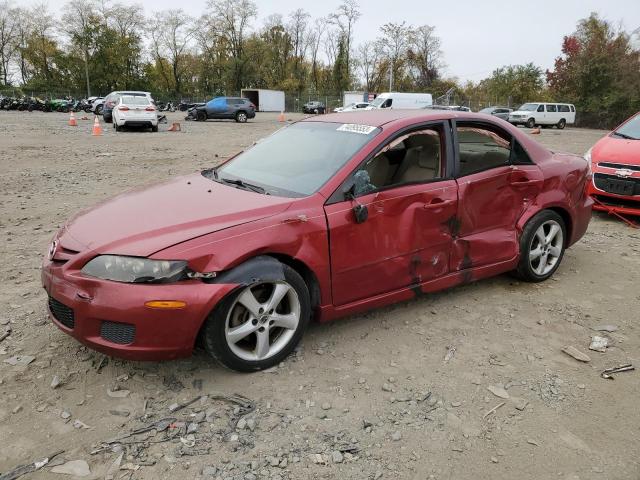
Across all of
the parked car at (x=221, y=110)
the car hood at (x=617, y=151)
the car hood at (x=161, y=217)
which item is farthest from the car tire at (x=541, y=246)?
the parked car at (x=221, y=110)

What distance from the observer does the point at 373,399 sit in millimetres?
2922

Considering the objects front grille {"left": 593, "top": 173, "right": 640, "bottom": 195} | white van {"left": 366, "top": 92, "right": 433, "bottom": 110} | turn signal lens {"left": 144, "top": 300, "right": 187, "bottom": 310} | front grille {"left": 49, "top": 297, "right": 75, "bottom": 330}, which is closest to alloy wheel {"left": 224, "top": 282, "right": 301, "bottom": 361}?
turn signal lens {"left": 144, "top": 300, "right": 187, "bottom": 310}

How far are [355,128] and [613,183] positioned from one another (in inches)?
177

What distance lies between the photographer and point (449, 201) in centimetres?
379

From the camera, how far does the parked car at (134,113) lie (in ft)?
65.9

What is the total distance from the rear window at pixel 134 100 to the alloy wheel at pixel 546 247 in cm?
1926

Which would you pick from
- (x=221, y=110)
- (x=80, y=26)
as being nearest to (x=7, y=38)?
(x=80, y=26)

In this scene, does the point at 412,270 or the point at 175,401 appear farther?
the point at 412,270

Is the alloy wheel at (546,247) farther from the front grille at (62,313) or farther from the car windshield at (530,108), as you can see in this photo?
the car windshield at (530,108)

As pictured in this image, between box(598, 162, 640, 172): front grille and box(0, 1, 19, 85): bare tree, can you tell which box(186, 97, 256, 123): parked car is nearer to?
box(598, 162, 640, 172): front grille

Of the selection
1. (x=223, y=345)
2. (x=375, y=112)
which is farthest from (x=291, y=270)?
(x=375, y=112)

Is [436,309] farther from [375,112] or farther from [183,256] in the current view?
[183,256]

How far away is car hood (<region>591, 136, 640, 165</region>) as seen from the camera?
6.52 metres

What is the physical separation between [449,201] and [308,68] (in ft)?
261
